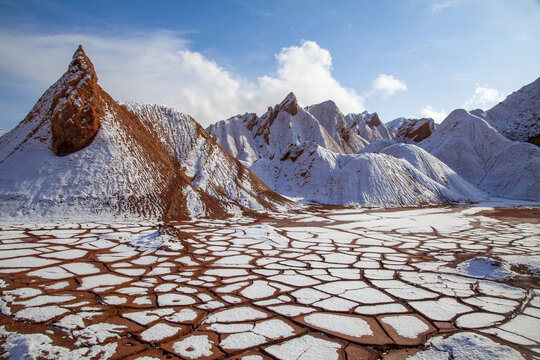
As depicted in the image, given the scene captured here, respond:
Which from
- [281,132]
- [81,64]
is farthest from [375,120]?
[81,64]

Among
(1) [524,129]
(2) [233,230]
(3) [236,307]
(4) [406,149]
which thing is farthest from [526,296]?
(1) [524,129]

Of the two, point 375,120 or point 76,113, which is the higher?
point 375,120

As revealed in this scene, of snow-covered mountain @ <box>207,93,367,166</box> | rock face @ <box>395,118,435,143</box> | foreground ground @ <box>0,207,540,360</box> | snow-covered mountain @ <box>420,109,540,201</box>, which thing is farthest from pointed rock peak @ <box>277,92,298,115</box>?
foreground ground @ <box>0,207,540,360</box>

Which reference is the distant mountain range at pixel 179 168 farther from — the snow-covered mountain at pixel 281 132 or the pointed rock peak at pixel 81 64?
the snow-covered mountain at pixel 281 132

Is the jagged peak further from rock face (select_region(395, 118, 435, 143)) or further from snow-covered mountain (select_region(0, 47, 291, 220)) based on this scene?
snow-covered mountain (select_region(0, 47, 291, 220))

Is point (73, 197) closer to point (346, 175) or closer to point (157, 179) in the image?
point (157, 179)

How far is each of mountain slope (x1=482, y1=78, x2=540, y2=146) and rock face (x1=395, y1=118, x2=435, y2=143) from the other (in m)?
6.47

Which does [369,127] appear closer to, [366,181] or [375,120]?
[375,120]

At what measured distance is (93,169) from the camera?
891 centimetres

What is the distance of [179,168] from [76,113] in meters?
4.07

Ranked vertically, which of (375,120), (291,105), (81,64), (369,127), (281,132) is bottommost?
(81,64)

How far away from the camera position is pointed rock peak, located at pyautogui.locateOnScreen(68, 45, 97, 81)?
10325 millimetres

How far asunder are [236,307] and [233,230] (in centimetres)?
471

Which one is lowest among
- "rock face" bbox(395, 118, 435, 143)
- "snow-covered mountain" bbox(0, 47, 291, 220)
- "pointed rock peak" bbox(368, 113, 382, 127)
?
"snow-covered mountain" bbox(0, 47, 291, 220)
